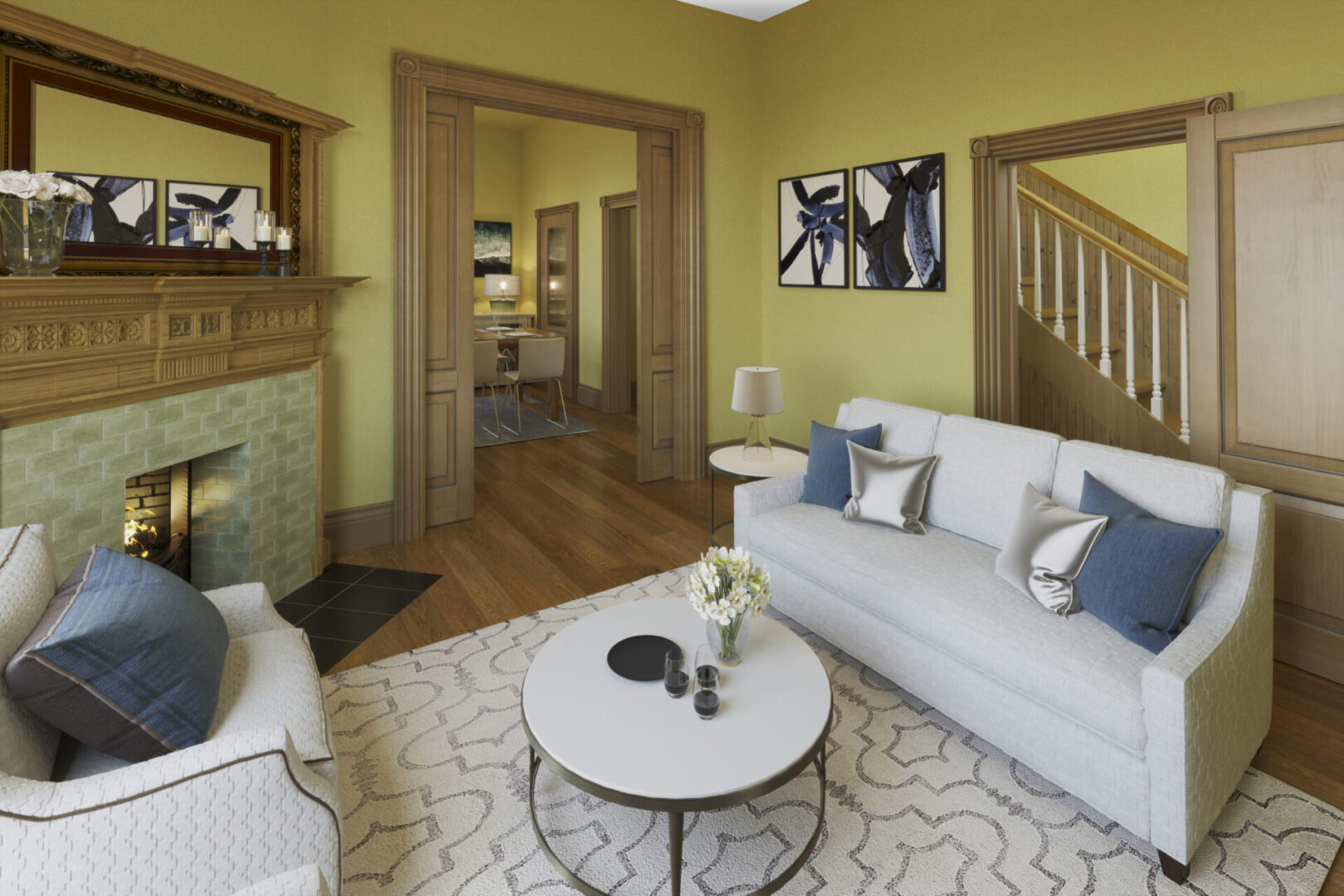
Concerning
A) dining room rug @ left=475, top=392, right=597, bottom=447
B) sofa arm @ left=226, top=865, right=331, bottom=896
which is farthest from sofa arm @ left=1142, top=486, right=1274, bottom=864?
dining room rug @ left=475, top=392, right=597, bottom=447

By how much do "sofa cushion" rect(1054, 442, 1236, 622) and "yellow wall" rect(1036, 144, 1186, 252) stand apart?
370cm

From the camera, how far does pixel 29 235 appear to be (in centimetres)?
219

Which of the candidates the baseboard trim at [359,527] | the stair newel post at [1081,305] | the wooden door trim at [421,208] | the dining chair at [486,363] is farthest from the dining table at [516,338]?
the stair newel post at [1081,305]

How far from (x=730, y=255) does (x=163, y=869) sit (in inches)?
193

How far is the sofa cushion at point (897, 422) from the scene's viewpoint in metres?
3.17

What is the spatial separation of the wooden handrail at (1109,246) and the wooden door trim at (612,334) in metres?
4.02

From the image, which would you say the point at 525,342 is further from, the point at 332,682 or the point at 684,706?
the point at 684,706

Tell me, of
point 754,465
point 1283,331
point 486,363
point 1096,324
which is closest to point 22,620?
point 754,465

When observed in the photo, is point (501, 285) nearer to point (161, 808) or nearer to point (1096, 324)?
point (1096, 324)

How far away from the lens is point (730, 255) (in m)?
5.51

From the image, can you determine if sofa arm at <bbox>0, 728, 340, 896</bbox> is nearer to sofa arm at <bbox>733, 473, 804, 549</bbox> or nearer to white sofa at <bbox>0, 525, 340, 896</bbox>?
white sofa at <bbox>0, 525, 340, 896</bbox>

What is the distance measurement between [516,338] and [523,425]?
3.59 ft

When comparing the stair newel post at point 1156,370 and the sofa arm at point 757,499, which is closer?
the sofa arm at point 757,499

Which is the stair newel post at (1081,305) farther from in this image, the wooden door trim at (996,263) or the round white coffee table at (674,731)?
the round white coffee table at (674,731)
